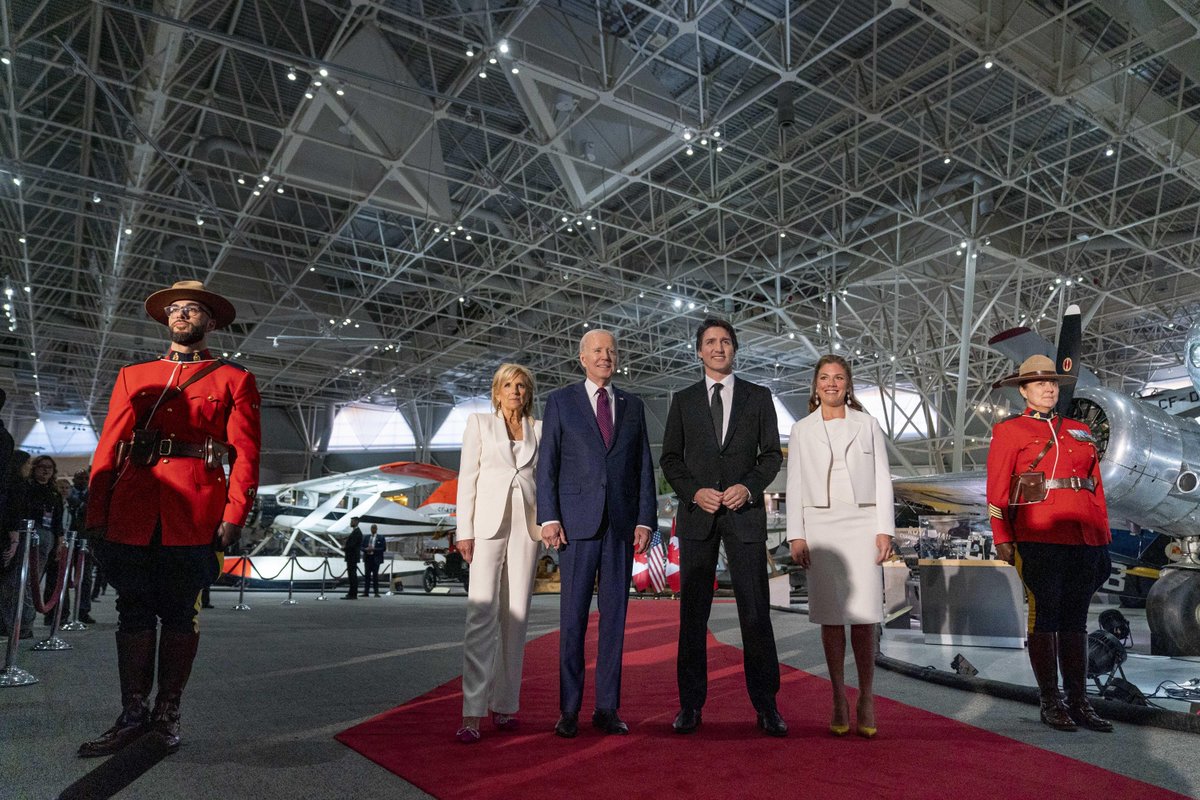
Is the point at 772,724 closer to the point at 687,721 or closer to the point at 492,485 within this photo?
the point at 687,721

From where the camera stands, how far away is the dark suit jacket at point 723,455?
325 centimetres

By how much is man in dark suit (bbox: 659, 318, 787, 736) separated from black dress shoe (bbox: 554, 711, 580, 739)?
408 mm

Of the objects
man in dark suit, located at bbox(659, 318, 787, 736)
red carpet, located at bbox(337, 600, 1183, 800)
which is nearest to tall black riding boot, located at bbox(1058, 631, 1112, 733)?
red carpet, located at bbox(337, 600, 1183, 800)

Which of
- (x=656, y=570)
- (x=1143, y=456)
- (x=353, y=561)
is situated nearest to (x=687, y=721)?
(x=1143, y=456)

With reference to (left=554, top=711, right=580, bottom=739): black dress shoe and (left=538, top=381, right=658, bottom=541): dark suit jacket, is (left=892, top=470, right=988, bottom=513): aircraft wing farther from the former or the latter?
(left=554, top=711, right=580, bottom=739): black dress shoe

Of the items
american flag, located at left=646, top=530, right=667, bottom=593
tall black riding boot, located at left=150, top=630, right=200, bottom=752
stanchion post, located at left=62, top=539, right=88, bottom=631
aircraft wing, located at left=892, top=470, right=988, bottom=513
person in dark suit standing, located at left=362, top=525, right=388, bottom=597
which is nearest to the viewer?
tall black riding boot, located at left=150, top=630, right=200, bottom=752

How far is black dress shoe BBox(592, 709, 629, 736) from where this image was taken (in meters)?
3.07

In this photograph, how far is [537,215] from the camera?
16672 mm

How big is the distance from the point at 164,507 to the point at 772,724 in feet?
7.82

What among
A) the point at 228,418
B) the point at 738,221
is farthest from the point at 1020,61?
the point at 228,418

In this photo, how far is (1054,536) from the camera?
3.50 m

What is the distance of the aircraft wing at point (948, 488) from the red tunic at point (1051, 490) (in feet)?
11.3

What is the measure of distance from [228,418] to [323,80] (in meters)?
9.28

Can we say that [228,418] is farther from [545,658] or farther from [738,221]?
[738,221]
